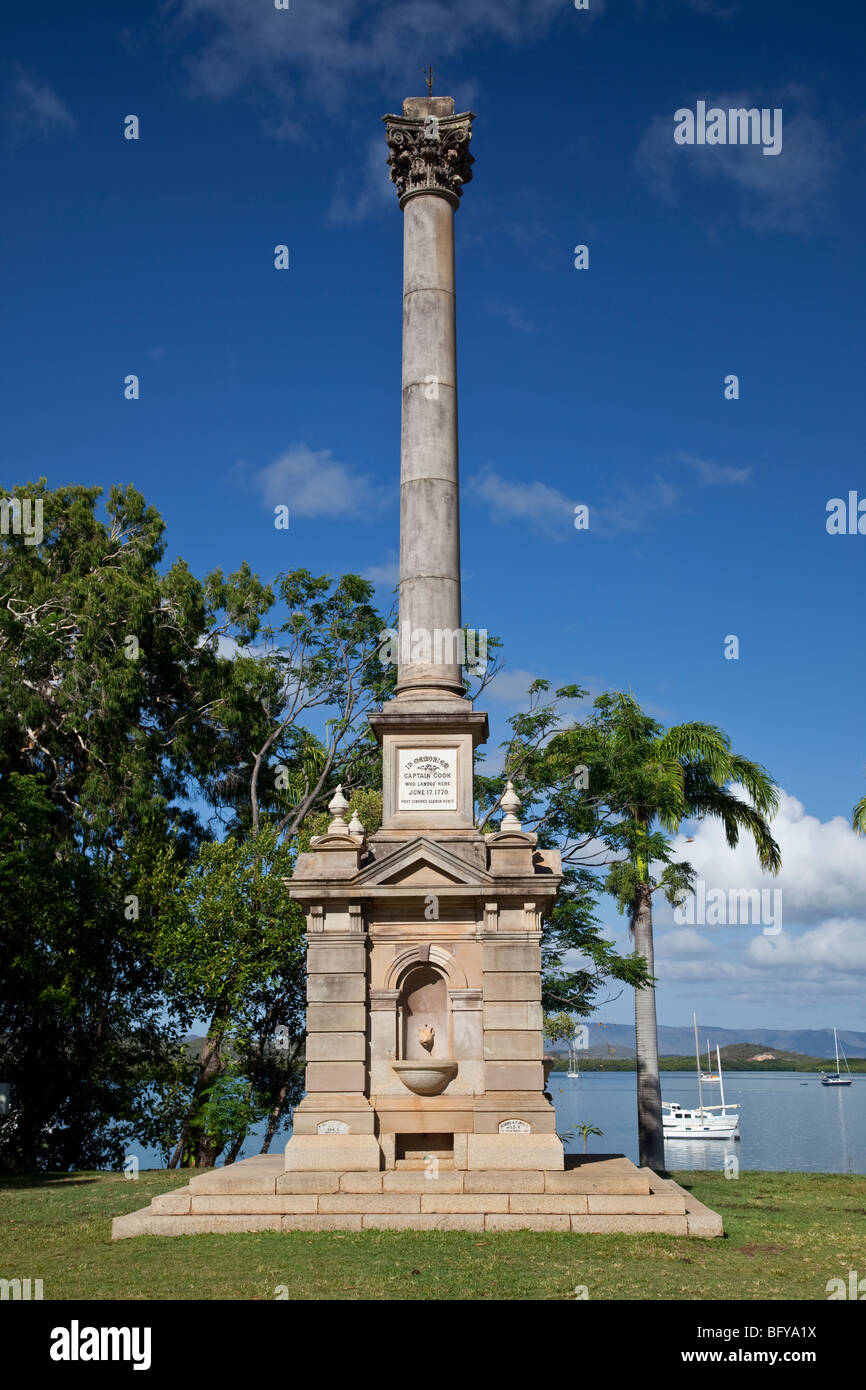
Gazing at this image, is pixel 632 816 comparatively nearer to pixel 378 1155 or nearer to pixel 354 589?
pixel 354 589

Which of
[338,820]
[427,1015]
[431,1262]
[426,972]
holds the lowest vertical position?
[431,1262]

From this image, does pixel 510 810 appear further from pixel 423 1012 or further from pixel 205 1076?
pixel 205 1076

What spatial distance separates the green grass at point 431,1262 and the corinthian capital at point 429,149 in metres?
14.9

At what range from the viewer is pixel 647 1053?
2689 centimetres

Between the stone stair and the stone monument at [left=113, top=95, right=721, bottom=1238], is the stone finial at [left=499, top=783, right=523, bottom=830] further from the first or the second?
the stone stair

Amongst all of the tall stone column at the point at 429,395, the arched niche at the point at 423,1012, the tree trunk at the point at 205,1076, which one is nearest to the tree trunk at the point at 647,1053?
the tree trunk at the point at 205,1076

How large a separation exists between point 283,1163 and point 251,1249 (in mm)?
4294

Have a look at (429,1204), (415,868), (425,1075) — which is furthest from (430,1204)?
(415,868)

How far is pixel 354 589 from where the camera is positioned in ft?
102

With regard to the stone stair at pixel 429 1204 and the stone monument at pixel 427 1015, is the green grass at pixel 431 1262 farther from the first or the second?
the stone monument at pixel 427 1015

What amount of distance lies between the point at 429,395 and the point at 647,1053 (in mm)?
16326

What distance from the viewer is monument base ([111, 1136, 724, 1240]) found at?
41.8 ft

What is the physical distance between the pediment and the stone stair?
136 inches
